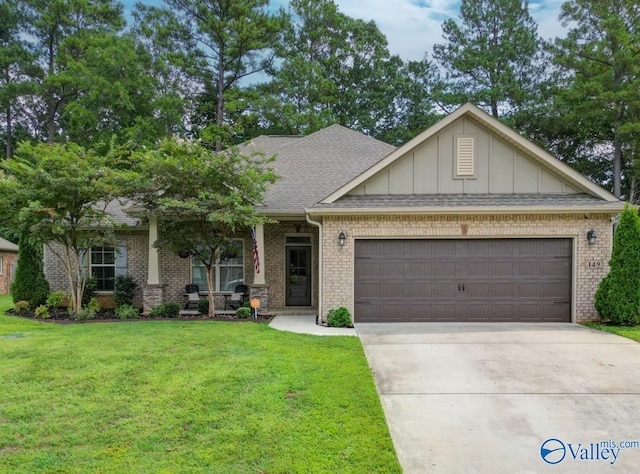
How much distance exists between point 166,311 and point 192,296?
90 cm

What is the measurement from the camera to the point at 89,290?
11945 millimetres

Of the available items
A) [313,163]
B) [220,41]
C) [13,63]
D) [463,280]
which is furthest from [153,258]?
[13,63]

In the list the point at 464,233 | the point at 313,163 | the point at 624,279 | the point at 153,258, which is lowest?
the point at 624,279

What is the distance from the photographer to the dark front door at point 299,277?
39.2 ft

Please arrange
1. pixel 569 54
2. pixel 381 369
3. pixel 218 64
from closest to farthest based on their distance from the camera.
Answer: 1. pixel 381 369
2. pixel 569 54
3. pixel 218 64

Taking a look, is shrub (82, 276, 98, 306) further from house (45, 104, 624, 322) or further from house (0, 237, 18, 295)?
house (0, 237, 18, 295)

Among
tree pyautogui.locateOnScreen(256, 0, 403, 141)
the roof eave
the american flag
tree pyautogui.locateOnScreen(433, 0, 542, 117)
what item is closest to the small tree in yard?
the roof eave

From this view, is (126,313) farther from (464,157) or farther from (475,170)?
(475,170)

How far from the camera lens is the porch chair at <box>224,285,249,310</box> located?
11.3m

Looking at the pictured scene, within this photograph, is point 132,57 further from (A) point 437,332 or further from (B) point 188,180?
(A) point 437,332

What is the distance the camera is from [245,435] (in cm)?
388

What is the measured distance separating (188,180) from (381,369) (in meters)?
6.55

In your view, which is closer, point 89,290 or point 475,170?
point 475,170

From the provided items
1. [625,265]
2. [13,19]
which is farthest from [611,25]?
[13,19]
